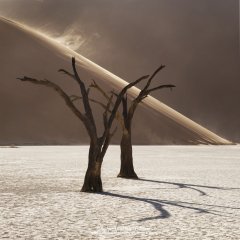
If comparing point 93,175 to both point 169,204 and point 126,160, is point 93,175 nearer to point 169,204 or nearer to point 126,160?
point 169,204

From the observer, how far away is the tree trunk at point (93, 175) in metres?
14.9

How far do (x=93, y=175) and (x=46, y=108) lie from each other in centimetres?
6331

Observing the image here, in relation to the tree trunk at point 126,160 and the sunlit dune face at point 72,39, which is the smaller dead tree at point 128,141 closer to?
the tree trunk at point 126,160

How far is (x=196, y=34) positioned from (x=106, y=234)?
396ft

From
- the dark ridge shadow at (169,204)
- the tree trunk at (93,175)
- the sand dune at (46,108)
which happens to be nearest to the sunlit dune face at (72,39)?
the sand dune at (46,108)

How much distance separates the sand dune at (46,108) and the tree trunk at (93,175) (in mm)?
55386

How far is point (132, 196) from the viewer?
1396 cm

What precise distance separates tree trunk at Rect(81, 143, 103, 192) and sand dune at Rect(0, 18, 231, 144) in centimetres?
5539

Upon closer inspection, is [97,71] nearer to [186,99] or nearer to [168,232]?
[186,99]

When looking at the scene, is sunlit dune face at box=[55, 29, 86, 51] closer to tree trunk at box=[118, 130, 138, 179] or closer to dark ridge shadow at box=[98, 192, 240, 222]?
tree trunk at box=[118, 130, 138, 179]

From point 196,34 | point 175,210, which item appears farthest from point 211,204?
point 196,34

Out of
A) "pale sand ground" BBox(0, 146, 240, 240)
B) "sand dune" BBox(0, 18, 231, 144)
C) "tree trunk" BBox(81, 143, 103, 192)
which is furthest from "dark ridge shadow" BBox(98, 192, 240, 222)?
"sand dune" BBox(0, 18, 231, 144)

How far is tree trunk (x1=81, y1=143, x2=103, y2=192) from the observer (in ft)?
49.0

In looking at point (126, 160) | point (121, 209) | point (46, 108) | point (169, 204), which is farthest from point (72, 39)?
point (121, 209)
